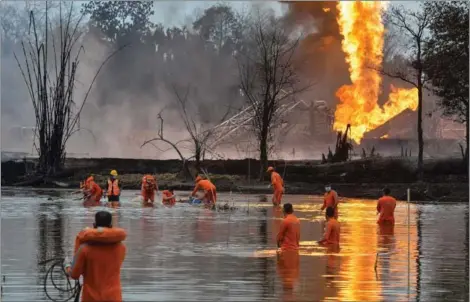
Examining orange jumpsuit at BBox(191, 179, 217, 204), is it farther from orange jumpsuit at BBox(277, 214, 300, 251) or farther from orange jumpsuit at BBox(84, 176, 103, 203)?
orange jumpsuit at BBox(277, 214, 300, 251)

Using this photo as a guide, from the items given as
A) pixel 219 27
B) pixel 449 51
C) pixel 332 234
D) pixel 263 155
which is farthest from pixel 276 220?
pixel 219 27

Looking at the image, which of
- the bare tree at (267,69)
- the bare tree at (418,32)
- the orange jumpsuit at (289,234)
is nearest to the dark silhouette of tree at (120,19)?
the bare tree at (267,69)

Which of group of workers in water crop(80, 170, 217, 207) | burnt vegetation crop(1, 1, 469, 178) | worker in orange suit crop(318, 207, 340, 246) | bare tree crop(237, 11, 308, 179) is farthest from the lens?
burnt vegetation crop(1, 1, 469, 178)

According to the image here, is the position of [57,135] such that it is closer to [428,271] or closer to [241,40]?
[241,40]

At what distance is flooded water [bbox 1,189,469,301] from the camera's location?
13.6 m

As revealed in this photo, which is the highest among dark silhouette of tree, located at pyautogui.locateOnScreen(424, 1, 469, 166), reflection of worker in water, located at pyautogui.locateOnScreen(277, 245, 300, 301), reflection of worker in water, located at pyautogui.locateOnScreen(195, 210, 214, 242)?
dark silhouette of tree, located at pyautogui.locateOnScreen(424, 1, 469, 166)

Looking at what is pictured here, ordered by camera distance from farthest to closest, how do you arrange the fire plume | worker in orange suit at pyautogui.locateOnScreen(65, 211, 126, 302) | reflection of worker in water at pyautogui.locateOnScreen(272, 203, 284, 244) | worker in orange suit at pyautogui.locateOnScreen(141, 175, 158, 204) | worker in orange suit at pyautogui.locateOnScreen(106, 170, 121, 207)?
the fire plume
worker in orange suit at pyautogui.locateOnScreen(141, 175, 158, 204)
worker in orange suit at pyautogui.locateOnScreen(106, 170, 121, 207)
reflection of worker in water at pyautogui.locateOnScreen(272, 203, 284, 244)
worker in orange suit at pyautogui.locateOnScreen(65, 211, 126, 302)

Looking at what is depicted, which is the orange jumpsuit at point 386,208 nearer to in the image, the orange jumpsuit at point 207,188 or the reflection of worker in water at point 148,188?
the orange jumpsuit at point 207,188

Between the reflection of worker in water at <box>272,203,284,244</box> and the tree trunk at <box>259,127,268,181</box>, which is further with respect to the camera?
the tree trunk at <box>259,127,268,181</box>

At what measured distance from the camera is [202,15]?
263 feet

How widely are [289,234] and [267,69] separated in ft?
133

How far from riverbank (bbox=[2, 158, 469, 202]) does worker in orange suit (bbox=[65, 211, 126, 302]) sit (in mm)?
35781

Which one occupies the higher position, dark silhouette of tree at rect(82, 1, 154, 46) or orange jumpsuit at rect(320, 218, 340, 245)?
dark silhouette of tree at rect(82, 1, 154, 46)

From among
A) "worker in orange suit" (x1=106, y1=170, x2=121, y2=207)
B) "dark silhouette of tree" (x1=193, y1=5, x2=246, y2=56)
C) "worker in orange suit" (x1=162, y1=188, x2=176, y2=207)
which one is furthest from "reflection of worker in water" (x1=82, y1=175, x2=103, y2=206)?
"dark silhouette of tree" (x1=193, y1=5, x2=246, y2=56)
